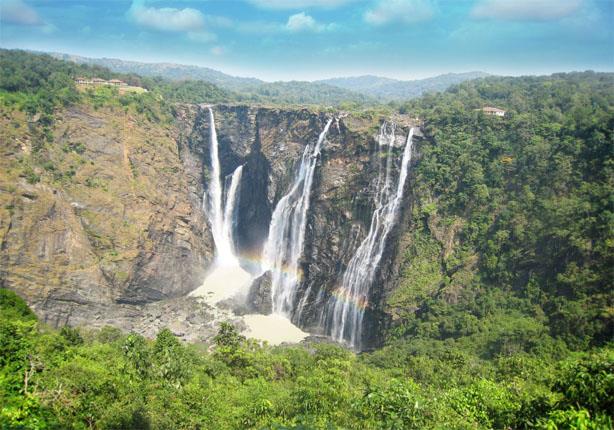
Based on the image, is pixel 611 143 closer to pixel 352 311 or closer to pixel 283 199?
pixel 352 311

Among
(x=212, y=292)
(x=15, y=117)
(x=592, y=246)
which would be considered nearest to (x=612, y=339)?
(x=592, y=246)

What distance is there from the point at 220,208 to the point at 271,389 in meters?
34.2

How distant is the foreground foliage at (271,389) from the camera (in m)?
9.21

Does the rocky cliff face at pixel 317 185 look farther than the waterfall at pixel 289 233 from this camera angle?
No

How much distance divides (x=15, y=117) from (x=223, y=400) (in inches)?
1311

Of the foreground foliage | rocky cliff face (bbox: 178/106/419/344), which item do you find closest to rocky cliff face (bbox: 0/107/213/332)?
rocky cliff face (bbox: 178/106/419/344)

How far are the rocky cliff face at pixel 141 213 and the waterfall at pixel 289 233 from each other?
1024 millimetres

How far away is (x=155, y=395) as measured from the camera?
14.2m

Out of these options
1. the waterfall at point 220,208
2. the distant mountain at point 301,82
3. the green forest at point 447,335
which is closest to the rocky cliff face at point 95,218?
the green forest at point 447,335

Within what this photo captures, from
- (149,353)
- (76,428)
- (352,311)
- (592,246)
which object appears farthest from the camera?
(352,311)

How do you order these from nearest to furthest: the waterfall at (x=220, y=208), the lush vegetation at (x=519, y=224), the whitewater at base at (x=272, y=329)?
the lush vegetation at (x=519, y=224) < the whitewater at base at (x=272, y=329) < the waterfall at (x=220, y=208)

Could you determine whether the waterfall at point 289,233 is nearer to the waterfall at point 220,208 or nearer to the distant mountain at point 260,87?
the waterfall at point 220,208

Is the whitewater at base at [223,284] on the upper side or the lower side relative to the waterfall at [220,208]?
Result: lower

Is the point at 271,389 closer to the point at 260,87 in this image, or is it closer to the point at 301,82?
the point at 260,87
